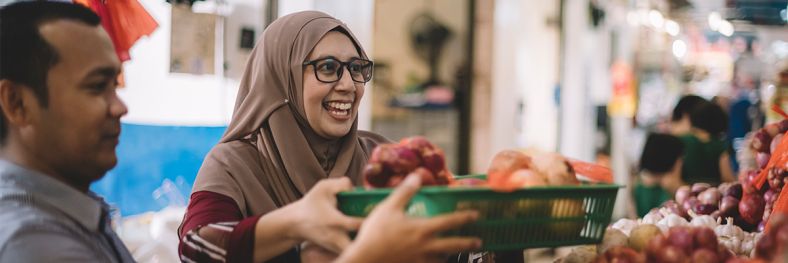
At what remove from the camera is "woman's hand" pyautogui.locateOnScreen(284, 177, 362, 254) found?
1.81 m

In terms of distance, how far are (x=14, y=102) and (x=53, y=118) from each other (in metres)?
0.09

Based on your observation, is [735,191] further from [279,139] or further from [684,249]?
[279,139]

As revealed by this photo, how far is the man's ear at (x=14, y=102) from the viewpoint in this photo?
1.73 m

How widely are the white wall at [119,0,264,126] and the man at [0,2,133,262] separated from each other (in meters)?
2.44

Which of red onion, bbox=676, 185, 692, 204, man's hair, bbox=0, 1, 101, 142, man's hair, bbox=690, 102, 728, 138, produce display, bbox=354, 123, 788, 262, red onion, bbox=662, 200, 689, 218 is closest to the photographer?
man's hair, bbox=0, 1, 101, 142

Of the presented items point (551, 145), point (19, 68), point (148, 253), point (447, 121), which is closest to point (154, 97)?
point (148, 253)

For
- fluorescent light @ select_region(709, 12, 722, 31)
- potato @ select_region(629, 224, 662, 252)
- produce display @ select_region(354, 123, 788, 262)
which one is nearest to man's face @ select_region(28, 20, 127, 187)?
produce display @ select_region(354, 123, 788, 262)

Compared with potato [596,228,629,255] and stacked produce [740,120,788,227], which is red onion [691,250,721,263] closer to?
potato [596,228,629,255]

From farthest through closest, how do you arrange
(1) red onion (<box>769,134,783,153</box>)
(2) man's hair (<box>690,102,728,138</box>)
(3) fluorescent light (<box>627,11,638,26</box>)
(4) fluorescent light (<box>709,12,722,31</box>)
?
(4) fluorescent light (<box>709,12,722,31</box>)
(3) fluorescent light (<box>627,11,638,26</box>)
(2) man's hair (<box>690,102,728,138</box>)
(1) red onion (<box>769,134,783,153</box>)

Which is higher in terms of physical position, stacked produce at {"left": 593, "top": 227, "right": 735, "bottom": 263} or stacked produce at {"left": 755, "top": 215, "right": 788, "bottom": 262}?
stacked produce at {"left": 755, "top": 215, "right": 788, "bottom": 262}

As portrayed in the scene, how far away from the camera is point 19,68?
1.73 metres

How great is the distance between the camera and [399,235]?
5.40 ft

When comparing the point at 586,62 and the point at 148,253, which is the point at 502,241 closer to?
the point at 148,253

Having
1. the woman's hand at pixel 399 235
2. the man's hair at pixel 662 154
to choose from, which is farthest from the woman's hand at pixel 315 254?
the man's hair at pixel 662 154
